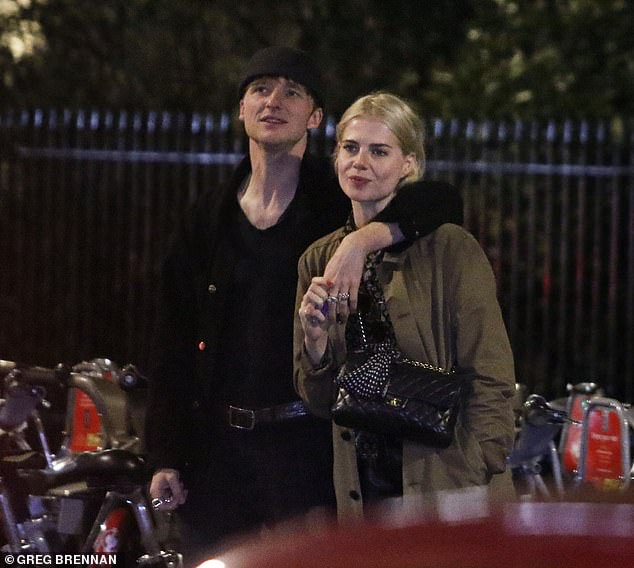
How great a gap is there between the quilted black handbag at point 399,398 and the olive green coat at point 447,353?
54mm

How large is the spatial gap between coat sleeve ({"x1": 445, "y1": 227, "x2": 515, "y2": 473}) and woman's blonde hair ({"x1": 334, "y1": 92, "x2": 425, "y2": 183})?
1.19ft

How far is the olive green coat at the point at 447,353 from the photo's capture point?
4215mm

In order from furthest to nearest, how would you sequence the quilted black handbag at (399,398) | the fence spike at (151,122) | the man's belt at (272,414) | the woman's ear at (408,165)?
the fence spike at (151,122), the man's belt at (272,414), the woman's ear at (408,165), the quilted black handbag at (399,398)

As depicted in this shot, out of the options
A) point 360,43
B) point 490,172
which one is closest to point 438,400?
point 490,172

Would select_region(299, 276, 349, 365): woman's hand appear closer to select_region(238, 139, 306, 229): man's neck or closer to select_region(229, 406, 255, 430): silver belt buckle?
select_region(229, 406, 255, 430): silver belt buckle

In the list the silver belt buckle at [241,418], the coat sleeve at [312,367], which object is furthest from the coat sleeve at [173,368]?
the coat sleeve at [312,367]

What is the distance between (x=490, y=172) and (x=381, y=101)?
6373mm

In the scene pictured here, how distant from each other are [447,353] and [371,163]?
0.55 meters

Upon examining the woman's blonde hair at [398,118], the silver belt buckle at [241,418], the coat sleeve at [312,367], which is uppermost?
the woman's blonde hair at [398,118]

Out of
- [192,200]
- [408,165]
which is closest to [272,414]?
[408,165]

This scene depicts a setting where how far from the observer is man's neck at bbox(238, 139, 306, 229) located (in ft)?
16.2

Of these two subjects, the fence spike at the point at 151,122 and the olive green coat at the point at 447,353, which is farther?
the fence spike at the point at 151,122

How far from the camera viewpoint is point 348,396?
4215 millimetres

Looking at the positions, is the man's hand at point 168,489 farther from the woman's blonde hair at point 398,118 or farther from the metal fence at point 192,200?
the metal fence at point 192,200
